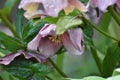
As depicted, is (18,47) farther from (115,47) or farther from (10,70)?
(115,47)

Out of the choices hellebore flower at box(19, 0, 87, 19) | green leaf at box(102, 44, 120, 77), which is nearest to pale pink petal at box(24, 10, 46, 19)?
hellebore flower at box(19, 0, 87, 19)

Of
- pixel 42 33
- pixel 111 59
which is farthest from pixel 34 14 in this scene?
pixel 111 59

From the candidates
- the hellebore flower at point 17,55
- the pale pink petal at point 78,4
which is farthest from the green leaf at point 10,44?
the pale pink petal at point 78,4

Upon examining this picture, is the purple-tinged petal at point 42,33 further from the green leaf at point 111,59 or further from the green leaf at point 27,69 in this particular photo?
the green leaf at point 111,59

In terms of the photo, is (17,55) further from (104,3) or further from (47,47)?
(104,3)

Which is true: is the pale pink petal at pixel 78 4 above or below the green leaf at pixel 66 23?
above

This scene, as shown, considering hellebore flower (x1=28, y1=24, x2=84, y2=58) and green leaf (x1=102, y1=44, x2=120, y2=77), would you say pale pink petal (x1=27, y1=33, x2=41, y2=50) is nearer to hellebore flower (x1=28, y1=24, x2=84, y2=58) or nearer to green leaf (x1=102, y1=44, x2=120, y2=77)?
hellebore flower (x1=28, y1=24, x2=84, y2=58)

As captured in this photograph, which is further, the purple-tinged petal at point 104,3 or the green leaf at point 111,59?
the green leaf at point 111,59
